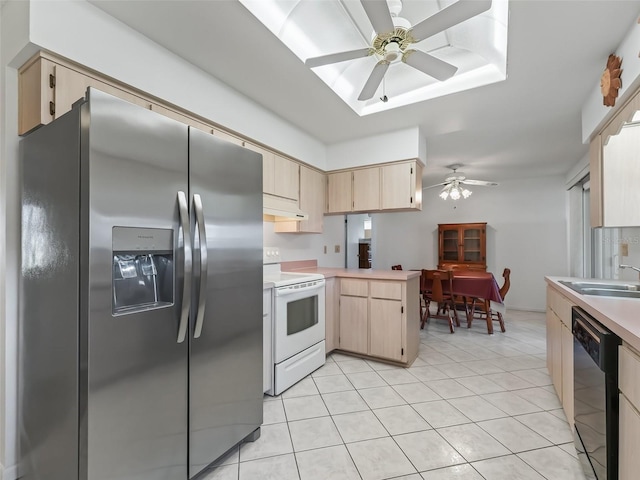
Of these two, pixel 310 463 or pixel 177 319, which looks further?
pixel 310 463

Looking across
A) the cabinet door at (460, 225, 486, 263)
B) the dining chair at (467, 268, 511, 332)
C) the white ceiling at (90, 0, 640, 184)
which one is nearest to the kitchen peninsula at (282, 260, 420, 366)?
the dining chair at (467, 268, 511, 332)

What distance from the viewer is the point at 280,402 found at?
2.31m

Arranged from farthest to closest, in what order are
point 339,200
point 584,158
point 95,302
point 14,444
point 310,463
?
point 584,158, point 339,200, point 310,463, point 14,444, point 95,302

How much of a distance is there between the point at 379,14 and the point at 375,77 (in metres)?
0.50

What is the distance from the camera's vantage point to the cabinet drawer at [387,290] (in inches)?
116

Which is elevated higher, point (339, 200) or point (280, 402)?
point (339, 200)

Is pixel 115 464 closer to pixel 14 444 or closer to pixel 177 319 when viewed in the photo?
pixel 177 319

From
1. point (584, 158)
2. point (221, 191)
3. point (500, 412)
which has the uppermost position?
point (584, 158)

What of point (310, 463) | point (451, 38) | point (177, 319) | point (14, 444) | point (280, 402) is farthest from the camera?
point (280, 402)

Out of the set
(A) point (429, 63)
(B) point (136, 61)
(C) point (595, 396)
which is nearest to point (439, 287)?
(C) point (595, 396)

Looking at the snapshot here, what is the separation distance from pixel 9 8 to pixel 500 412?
3.87 m

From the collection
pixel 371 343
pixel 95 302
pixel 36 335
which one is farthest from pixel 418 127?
pixel 36 335

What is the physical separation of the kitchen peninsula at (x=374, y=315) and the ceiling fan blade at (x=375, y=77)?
1.69 meters

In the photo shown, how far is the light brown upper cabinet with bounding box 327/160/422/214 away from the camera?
3.30m
